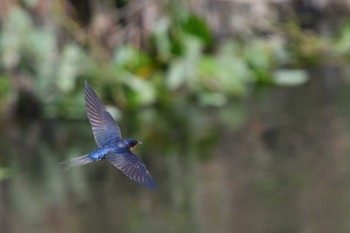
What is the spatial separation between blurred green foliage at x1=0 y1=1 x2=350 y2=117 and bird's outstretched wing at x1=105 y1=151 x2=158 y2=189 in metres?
3.92

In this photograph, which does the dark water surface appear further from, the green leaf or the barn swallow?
the barn swallow

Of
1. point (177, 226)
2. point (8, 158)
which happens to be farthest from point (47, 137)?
point (177, 226)

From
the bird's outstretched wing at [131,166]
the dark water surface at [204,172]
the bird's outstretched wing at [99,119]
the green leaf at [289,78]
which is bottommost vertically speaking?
the bird's outstretched wing at [131,166]

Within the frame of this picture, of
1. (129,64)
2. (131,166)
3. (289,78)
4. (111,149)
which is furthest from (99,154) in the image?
(289,78)

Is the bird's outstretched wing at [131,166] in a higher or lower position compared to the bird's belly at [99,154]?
lower

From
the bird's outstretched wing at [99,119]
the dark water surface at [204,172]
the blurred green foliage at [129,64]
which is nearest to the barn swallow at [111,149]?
the bird's outstretched wing at [99,119]

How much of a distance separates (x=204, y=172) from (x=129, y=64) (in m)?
2.22

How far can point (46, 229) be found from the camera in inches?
217

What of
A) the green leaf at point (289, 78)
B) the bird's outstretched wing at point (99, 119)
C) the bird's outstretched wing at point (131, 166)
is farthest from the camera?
the green leaf at point (289, 78)

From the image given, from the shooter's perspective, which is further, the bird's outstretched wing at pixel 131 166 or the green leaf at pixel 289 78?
the green leaf at pixel 289 78

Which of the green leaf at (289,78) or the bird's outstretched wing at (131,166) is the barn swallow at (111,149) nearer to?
the bird's outstretched wing at (131,166)

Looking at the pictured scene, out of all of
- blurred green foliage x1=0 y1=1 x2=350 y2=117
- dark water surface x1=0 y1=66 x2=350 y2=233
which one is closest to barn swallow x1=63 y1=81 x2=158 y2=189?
dark water surface x1=0 y1=66 x2=350 y2=233

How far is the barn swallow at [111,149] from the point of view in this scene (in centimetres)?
390

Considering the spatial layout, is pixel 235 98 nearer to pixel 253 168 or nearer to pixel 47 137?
pixel 47 137
